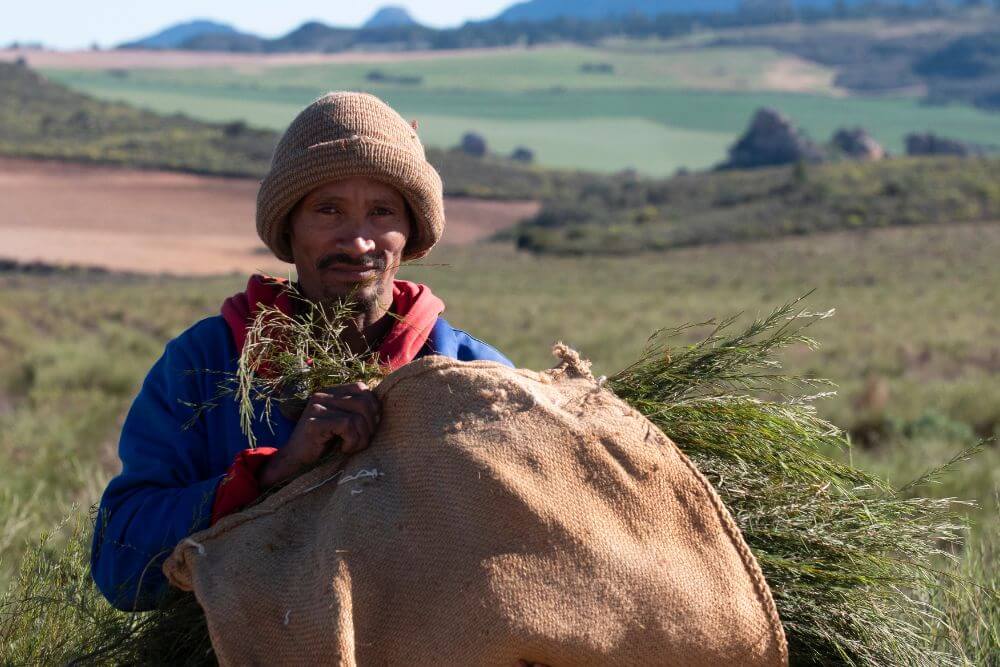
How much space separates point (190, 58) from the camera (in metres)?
136

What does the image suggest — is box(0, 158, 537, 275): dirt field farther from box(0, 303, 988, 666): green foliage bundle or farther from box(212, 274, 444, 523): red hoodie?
box(0, 303, 988, 666): green foliage bundle

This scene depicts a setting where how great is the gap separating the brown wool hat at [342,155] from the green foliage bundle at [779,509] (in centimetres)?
28

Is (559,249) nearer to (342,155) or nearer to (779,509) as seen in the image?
(342,155)

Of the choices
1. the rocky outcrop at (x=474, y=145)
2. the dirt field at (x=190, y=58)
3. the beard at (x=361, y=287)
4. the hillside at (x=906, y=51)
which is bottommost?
the rocky outcrop at (x=474, y=145)

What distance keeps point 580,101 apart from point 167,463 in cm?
11777

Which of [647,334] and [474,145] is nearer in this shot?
[647,334]

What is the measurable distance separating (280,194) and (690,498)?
3.42 ft

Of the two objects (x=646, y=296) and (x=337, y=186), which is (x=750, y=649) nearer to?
(x=337, y=186)

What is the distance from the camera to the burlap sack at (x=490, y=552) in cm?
176

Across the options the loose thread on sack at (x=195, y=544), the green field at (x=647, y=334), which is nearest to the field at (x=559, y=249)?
the green field at (x=647, y=334)

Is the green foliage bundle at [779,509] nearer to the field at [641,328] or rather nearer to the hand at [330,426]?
→ the hand at [330,426]

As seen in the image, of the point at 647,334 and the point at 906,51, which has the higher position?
the point at 647,334

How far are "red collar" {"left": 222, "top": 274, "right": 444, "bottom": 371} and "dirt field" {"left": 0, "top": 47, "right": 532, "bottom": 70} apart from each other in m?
112

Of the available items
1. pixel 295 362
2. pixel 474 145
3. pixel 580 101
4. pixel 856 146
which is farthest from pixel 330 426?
pixel 580 101
